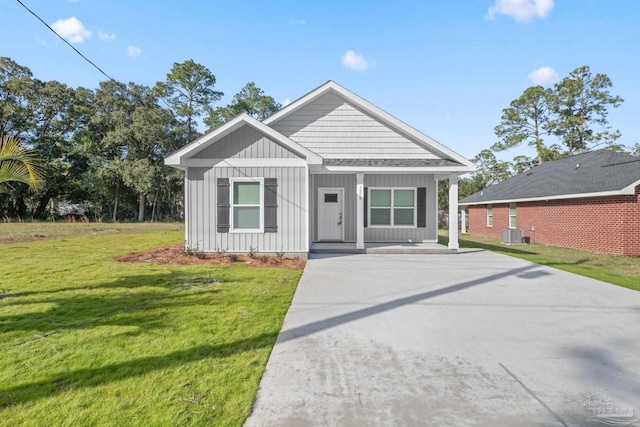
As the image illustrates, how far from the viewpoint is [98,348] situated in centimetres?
337

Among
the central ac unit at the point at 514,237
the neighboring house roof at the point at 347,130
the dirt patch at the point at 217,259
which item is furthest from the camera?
the central ac unit at the point at 514,237

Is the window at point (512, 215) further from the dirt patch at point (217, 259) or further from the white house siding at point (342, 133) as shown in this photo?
the dirt patch at point (217, 259)

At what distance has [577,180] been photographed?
1539 centimetres

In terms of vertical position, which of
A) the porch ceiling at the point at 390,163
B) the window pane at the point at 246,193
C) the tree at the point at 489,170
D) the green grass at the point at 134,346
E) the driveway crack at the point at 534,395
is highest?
the tree at the point at 489,170

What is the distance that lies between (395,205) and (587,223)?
338 inches

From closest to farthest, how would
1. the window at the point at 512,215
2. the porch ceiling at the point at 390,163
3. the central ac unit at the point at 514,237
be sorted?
the porch ceiling at the point at 390,163 → the central ac unit at the point at 514,237 → the window at the point at 512,215

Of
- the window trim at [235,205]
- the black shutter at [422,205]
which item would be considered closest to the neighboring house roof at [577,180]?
the black shutter at [422,205]

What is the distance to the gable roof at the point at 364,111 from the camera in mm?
11633

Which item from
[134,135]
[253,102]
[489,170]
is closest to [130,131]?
[134,135]

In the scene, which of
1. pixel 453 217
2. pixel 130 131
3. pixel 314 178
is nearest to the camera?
pixel 453 217

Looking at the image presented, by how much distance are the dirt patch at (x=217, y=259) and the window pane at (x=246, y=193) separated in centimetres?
153

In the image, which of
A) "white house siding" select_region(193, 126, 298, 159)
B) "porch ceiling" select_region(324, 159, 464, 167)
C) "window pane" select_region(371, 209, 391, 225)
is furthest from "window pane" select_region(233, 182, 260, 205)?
"window pane" select_region(371, 209, 391, 225)

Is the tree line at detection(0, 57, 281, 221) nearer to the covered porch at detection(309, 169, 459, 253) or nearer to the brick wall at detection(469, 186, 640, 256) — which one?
the covered porch at detection(309, 169, 459, 253)

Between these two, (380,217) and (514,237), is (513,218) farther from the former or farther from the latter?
(380,217)
